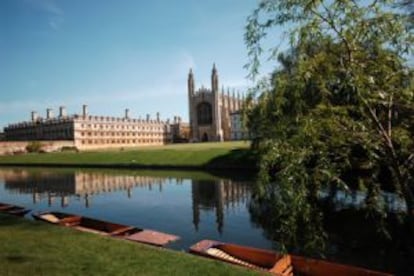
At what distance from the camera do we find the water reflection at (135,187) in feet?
76.4

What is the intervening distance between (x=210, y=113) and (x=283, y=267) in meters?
117

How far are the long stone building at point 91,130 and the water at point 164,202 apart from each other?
2944 inches

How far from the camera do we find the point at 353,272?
28.8ft

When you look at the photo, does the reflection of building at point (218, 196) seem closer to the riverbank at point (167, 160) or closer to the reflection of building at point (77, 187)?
the reflection of building at point (77, 187)

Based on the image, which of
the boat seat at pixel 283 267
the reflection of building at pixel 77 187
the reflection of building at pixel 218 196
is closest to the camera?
the boat seat at pixel 283 267

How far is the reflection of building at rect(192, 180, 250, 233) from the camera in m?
21.0

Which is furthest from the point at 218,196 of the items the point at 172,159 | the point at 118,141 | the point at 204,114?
→ the point at 118,141

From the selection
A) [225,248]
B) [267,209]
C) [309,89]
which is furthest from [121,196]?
[309,89]

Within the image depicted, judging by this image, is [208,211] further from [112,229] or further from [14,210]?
[14,210]

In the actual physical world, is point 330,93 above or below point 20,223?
above

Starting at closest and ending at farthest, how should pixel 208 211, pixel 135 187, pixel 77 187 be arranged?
pixel 208 211
pixel 135 187
pixel 77 187

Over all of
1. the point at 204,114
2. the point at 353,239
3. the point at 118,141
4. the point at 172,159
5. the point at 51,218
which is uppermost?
the point at 204,114

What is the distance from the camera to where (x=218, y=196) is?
26438 mm

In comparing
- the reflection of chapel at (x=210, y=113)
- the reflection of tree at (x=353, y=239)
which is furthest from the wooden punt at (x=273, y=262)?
the reflection of chapel at (x=210, y=113)
